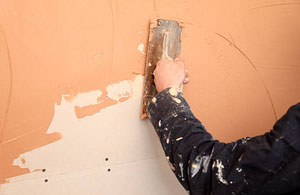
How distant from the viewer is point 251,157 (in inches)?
29.3

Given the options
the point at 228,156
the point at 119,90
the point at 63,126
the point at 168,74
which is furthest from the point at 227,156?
the point at 63,126

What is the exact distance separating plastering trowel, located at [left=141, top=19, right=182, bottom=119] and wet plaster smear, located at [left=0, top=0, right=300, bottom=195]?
0.04 meters

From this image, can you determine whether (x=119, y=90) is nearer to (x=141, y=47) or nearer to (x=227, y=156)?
(x=141, y=47)

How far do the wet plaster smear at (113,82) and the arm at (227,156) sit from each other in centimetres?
26

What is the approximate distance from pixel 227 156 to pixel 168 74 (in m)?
0.39

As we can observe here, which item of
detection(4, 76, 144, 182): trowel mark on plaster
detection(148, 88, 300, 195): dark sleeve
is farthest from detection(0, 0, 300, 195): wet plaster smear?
detection(148, 88, 300, 195): dark sleeve

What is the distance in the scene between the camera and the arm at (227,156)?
713mm

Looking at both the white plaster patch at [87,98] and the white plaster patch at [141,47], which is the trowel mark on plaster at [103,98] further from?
the white plaster patch at [141,47]

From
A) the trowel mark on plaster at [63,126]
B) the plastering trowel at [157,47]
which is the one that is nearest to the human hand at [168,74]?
the plastering trowel at [157,47]

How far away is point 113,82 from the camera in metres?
1.08

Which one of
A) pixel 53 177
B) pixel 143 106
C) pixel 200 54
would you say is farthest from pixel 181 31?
pixel 53 177

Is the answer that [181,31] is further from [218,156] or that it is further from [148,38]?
[218,156]

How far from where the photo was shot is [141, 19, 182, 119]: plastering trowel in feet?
3.59

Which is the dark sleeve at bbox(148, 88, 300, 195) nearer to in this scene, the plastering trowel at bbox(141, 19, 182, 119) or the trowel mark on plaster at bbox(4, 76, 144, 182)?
the plastering trowel at bbox(141, 19, 182, 119)
